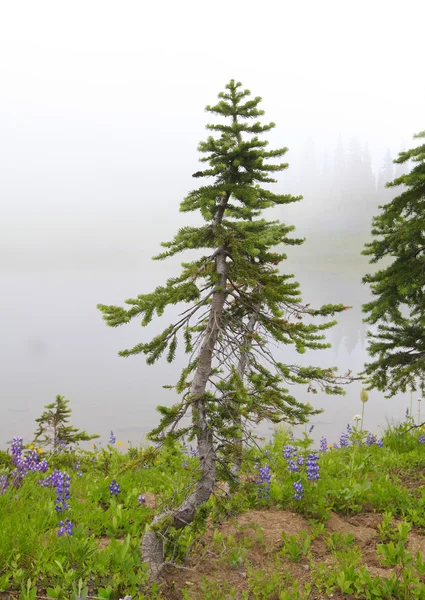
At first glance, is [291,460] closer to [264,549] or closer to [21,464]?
[264,549]

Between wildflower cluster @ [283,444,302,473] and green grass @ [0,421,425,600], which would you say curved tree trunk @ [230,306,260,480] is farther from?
wildflower cluster @ [283,444,302,473]

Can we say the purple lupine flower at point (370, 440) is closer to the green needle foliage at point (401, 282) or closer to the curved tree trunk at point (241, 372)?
the green needle foliage at point (401, 282)

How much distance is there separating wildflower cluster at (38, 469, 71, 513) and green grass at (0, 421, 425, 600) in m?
0.12

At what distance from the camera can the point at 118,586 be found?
4.55m

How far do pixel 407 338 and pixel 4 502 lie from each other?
8246 millimetres

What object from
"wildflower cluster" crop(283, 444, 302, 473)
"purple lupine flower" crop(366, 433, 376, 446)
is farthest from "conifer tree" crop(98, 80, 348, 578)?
"purple lupine flower" crop(366, 433, 376, 446)

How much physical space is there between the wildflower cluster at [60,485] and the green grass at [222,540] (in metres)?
0.12

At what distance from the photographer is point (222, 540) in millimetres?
5430

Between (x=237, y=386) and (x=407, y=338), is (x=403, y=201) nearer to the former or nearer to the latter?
(x=407, y=338)

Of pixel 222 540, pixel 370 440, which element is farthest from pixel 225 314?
pixel 370 440

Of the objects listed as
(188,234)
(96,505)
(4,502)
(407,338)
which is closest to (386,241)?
(407,338)

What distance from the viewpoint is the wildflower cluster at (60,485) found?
17.6 feet

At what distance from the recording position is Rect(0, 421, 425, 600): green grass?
448cm

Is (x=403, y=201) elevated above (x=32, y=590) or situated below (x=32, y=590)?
→ above
